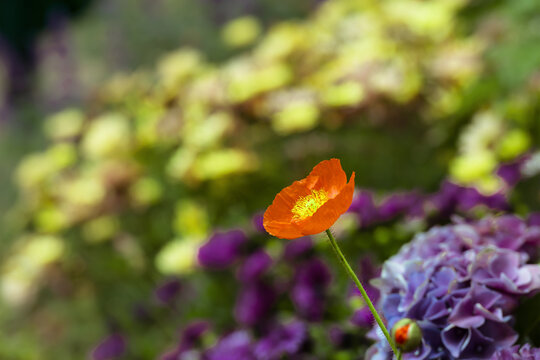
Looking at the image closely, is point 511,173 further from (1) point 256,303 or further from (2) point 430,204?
(1) point 256,303

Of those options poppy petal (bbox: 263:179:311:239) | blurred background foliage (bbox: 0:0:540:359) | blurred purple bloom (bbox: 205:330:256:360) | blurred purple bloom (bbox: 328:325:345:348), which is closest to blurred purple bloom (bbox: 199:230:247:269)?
→ blurred background foliage (bbox: 0:0:540:359)

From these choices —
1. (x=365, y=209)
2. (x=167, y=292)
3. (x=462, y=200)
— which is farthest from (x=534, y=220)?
(x=167, y=292)

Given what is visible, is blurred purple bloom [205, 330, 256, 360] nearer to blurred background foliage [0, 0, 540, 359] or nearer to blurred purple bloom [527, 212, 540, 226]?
blurred background foliage [0, 0, 540, 359]

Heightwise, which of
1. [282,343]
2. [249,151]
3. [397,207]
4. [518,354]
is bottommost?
[518,354]

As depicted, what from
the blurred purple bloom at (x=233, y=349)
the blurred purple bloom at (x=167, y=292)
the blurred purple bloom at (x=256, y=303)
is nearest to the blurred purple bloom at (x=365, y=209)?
the blurred purple bloom at (x=256, y=303)

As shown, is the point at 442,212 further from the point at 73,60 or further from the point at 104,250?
the point at 73,60

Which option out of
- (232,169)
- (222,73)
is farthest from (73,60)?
(232,169)

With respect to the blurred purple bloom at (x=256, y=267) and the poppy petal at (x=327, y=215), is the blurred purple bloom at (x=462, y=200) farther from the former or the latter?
the poppy petal at (x=327, y=215)
